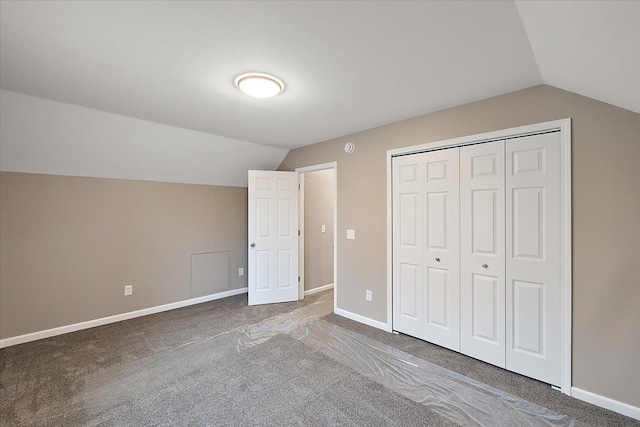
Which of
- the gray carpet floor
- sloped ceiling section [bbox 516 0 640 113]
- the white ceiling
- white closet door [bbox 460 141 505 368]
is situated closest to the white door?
the gray carpet floor

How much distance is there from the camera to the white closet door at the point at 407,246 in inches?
114

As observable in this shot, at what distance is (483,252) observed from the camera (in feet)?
8.14

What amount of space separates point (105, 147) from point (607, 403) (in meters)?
5.08

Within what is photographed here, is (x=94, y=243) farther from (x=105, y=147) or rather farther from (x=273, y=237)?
(x=273, y=237)

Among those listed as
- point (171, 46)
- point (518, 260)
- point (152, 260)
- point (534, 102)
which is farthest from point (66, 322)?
point (534, 102)

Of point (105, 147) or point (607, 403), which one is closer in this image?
point (607, 403)

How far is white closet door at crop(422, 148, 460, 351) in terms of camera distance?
8.67 feet

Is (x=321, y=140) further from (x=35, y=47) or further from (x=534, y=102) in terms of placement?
(x=35, y=47)

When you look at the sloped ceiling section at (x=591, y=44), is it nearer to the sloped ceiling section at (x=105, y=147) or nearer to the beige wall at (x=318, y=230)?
the beige wall at (x=318, y=230)

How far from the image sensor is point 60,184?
3.12 meters

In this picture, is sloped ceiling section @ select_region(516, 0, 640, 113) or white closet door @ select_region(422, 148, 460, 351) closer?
sloped ceiling section @ select_region(516, 0, 640, 113)

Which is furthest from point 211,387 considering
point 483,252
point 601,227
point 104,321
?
point 601,227

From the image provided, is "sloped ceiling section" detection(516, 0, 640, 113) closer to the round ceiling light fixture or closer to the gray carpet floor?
the round ceiling light fixture

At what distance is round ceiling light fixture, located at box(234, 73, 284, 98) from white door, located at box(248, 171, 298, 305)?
198 cm
